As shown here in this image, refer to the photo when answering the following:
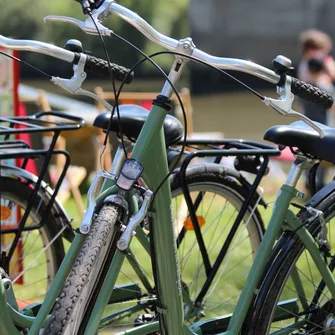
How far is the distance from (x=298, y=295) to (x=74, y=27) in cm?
1144

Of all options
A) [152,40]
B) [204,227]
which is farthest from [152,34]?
[204,227]

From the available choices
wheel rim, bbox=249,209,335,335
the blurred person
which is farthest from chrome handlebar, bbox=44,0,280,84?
the blurred person

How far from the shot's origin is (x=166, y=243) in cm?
275

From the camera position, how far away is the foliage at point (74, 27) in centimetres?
1614

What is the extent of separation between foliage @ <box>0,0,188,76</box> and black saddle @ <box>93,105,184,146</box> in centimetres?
1091

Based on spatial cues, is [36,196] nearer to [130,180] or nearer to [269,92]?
[130,180]

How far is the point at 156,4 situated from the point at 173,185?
16.9 meters

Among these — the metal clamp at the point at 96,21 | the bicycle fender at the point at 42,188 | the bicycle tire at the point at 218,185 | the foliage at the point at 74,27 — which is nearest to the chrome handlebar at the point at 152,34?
the metal clamp at the point at 96,21

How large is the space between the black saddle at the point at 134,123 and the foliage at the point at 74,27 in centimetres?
1091

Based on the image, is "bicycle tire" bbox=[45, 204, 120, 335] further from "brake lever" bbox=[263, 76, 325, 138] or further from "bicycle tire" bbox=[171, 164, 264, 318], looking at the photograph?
"bicycle tire" bbox=[171, 164, 264, 318]

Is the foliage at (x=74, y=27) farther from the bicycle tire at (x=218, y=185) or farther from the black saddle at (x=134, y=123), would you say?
the black saddle at (x=134, y=123)

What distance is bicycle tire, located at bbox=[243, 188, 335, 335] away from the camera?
119 inches

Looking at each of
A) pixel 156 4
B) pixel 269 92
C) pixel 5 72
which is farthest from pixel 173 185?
pixel 156 4

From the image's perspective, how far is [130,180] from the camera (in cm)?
255
